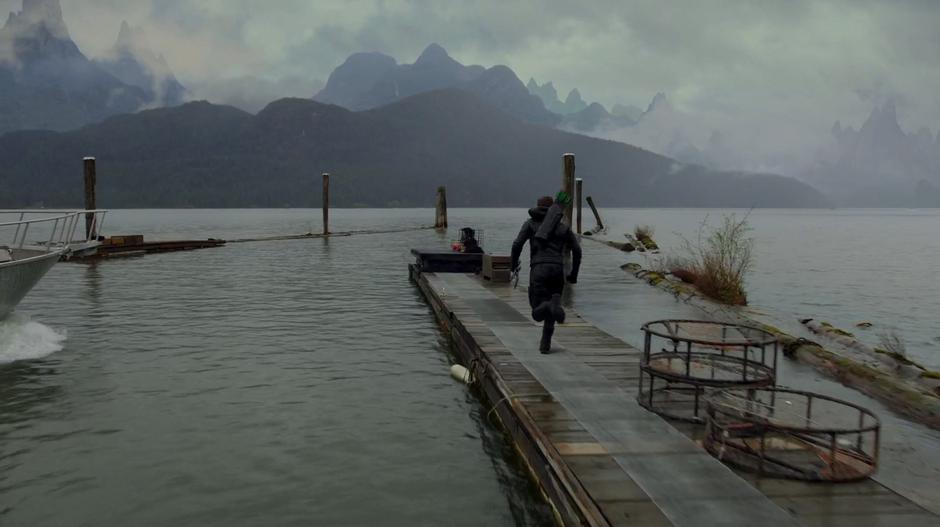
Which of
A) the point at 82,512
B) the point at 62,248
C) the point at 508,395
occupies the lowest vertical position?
the point at 82,512

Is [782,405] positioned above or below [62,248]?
below

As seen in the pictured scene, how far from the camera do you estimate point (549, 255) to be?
10.1 meters

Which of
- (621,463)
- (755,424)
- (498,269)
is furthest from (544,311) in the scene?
(498,269)

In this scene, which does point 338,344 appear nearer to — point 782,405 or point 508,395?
point 508,395

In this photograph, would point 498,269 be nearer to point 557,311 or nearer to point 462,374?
point 462,374

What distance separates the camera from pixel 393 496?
716cm

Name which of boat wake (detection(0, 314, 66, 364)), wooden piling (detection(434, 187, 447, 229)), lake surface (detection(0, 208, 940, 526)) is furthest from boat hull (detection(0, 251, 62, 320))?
wooden piling (detection(434, 187, 447, 229))

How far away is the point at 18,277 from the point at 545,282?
11.1 meters

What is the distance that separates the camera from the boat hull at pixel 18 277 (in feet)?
44.1

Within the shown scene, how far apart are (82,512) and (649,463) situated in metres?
5.57

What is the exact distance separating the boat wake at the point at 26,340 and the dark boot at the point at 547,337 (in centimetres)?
987

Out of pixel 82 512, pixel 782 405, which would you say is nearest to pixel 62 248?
pixel 82 512

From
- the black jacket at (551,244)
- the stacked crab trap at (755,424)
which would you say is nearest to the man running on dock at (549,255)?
the black jacket at (551,244)

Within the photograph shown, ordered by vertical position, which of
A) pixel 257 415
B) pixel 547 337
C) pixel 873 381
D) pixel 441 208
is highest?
pixel 441 208
